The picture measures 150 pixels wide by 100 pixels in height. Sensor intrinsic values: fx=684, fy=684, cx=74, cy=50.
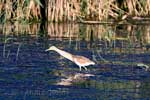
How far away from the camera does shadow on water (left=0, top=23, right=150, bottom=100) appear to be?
8820 mm

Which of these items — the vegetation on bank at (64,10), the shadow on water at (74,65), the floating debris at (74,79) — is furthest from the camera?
the vegetation on bank at (64,10)

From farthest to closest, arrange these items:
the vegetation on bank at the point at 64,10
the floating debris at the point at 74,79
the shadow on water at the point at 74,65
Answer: the vegetation on bank at the point at 64,10 → the floating debris at the point at 74,79 → the shadow on water at the point at 74,65

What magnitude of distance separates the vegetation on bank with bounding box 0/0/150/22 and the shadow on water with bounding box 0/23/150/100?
48.7 inches

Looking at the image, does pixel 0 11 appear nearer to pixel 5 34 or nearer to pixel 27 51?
pixel 5 34

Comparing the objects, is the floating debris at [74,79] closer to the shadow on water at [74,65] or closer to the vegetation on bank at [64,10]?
the shadow on water at [74,65]

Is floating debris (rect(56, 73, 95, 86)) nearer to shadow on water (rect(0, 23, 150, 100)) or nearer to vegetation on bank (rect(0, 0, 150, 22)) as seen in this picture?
shadow on water (rect(0, 23, 150, 100))

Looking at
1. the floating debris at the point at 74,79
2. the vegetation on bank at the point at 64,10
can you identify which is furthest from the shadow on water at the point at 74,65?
the vegetation on bank at the point at 64,10

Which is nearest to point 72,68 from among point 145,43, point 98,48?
point 98,48

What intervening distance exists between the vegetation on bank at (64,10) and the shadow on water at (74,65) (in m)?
1.24

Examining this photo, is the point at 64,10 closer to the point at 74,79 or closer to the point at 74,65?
the point at 74,65

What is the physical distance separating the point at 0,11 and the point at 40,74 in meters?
7.77

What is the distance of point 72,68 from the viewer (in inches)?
416

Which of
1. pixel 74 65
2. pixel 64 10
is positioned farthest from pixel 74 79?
pixel 64 10

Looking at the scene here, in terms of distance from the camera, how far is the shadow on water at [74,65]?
8820 millimetres
